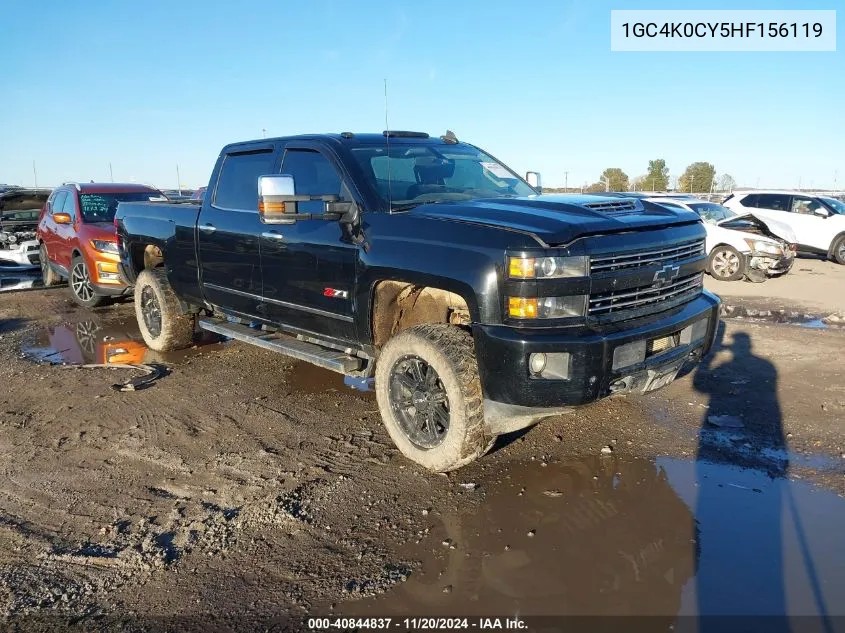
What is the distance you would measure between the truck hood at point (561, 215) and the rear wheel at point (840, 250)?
14.0 meters

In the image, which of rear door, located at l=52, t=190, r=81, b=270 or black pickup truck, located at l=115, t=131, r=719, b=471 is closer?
black pickup truck, located at l=115, t=131, r=719, b=471

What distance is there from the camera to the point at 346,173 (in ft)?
14.7

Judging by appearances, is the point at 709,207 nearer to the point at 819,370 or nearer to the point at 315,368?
the point at 819,370

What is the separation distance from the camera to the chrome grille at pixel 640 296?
3562 millimetres

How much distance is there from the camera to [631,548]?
124 inches

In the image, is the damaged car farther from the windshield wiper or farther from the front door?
the windshield wiper

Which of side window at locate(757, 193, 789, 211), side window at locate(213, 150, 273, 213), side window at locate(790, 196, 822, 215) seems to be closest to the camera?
side window at locate(213, 150, 273, 213)

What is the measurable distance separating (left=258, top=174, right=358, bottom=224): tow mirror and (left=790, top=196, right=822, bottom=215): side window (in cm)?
1552

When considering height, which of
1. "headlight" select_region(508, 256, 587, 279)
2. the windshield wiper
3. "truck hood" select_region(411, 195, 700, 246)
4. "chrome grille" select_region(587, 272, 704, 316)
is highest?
the windshield wiper

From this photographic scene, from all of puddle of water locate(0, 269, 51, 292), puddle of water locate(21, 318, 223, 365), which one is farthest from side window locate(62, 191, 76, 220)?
puddle of water locate(0, 269, 51, 292)

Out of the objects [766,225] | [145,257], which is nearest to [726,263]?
[766,225]

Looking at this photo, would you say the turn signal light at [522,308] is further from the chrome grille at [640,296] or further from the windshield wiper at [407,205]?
the windshield wiper at [407,205]

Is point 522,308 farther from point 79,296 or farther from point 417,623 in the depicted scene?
point 79,296

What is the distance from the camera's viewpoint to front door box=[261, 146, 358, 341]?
4.40 m
